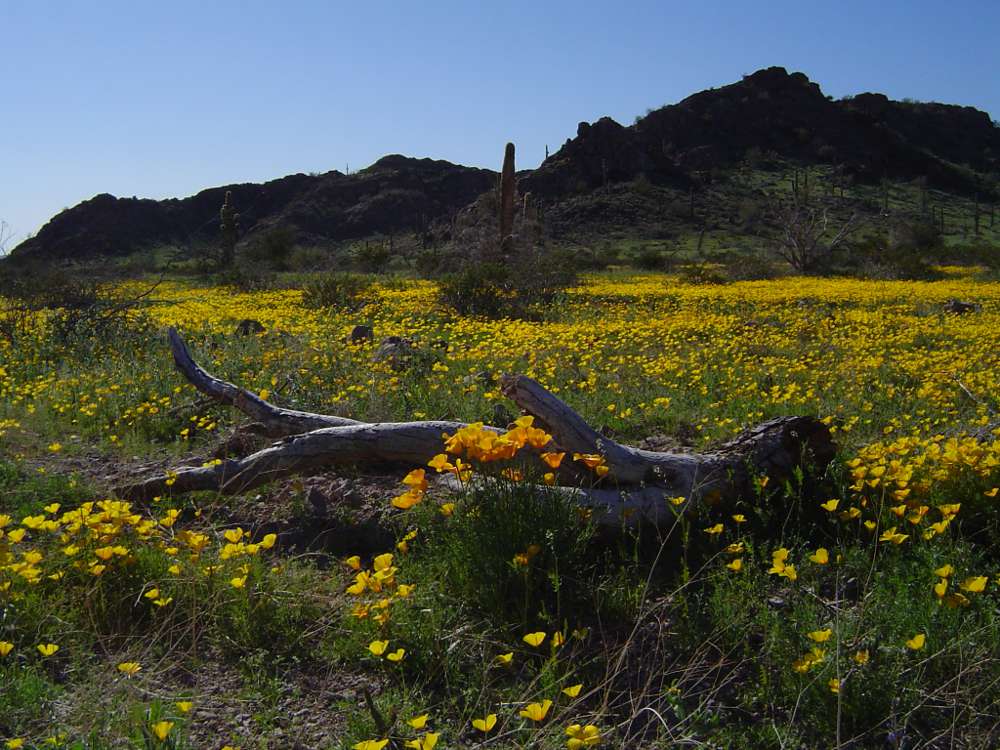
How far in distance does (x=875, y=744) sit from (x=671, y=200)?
62.6 meters

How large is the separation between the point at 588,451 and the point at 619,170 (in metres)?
66.9

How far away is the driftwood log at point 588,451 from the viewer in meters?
3.60

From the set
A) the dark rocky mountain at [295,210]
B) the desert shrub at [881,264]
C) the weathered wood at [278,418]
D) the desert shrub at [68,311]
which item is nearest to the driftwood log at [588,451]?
the weathered wood at [278,418]

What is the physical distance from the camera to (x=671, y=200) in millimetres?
61875

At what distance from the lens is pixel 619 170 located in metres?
67.7

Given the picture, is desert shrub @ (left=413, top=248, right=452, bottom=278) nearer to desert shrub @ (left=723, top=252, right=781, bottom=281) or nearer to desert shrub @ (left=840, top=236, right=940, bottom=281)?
desert shrub @ (left=723, top=252, right=781, bottom=281)

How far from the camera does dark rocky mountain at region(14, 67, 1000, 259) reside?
69.0m

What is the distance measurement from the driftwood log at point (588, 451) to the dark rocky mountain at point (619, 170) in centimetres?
5897

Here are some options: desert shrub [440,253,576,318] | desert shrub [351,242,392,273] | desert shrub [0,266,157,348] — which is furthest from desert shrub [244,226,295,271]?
desert shrub [0,266,157,348]

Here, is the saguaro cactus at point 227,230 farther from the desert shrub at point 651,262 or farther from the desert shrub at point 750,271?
the desert shrub at point 750,271

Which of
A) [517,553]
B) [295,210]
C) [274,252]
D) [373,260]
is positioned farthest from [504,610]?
[295,210]

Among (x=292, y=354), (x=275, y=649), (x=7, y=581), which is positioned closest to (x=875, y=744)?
(x=275, y=649)

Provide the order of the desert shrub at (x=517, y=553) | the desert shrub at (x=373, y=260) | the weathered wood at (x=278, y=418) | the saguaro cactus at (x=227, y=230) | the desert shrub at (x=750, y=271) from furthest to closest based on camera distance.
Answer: the saguaro cactus at (x=227, y=230)
the desert shrub at (x=373, y=260)
the desert shrub at (x=750, y=271)
the weathered wood at (x=278, y=418)
the desert shrub at (x=517, y=553)

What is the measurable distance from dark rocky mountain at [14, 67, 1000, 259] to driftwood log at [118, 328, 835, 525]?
58966mm
